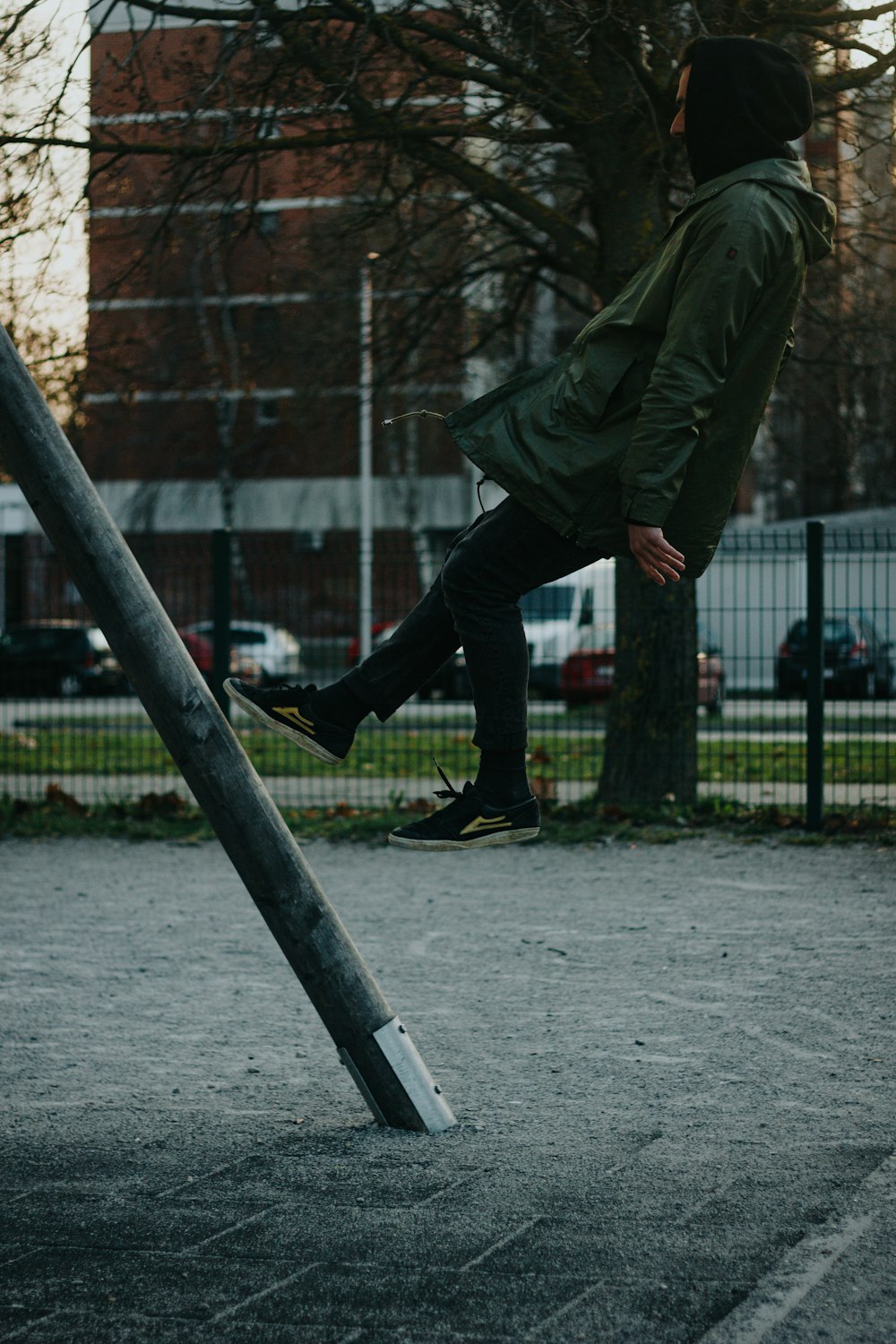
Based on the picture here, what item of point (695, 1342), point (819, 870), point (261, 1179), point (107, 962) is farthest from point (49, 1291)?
point (819, 870)

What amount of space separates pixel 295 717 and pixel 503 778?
521 mm

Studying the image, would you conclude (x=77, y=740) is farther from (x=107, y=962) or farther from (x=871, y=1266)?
(x=871, y=1266)

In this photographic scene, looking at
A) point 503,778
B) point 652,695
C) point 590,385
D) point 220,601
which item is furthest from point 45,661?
point 590,385

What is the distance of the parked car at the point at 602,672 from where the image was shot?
35.0ft

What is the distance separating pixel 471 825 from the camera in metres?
3.53

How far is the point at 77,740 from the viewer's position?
12.5m

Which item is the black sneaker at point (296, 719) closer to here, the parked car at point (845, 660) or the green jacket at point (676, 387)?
the green jacket at point (676, 387)

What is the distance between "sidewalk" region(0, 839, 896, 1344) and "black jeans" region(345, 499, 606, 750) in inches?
43.2

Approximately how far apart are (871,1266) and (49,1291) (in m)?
1.61

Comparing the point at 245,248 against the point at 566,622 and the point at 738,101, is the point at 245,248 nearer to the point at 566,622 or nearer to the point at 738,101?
the point at 566,622

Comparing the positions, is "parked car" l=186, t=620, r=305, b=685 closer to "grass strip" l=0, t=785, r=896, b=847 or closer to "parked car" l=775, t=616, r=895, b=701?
"grass strip" l=0, t=785, r=896, b=847

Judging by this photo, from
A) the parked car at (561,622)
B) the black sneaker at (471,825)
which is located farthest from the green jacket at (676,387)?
the parked car at (561,622)

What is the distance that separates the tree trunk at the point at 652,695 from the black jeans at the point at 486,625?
637 cm

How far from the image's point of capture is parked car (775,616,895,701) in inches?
396
